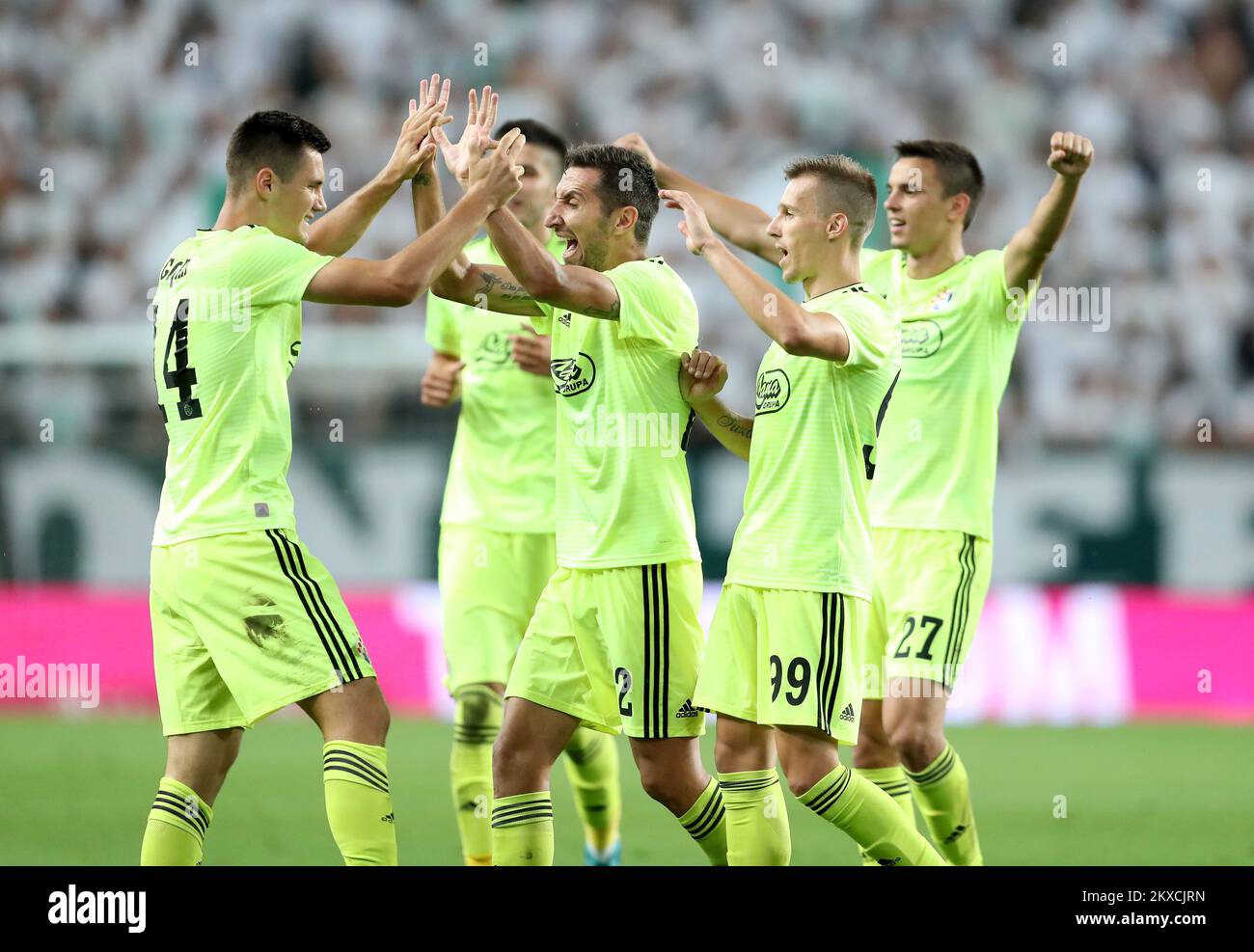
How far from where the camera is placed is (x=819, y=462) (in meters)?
5.07

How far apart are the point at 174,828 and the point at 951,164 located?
144 inches

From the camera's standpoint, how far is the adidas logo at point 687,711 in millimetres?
5098

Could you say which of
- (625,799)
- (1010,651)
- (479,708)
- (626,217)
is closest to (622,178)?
(626,217)

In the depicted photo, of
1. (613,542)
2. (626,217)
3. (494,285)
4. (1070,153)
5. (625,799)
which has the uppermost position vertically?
(1070,153)

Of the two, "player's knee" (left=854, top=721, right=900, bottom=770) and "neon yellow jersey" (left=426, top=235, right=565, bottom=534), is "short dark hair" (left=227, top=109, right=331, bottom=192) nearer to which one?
"neon yellow jersey" (left=426, top=235, right=565, bottom=534)

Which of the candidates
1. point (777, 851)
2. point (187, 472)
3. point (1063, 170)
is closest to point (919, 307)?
point (1063, 170)

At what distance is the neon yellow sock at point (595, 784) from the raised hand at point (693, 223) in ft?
7.07

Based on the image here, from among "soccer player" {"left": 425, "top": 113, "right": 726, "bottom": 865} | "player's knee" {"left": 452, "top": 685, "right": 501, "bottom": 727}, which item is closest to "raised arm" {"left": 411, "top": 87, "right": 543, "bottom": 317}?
"soccer player" {"left": 425, "top": 113, "right": 726, "bottom": 865}

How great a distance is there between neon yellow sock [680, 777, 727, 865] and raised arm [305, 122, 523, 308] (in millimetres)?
1796

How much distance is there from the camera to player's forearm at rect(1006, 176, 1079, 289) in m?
5.76

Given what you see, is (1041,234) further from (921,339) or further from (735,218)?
(735,218)

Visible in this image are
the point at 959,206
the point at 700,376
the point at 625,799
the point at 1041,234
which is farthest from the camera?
the point at 625,799
